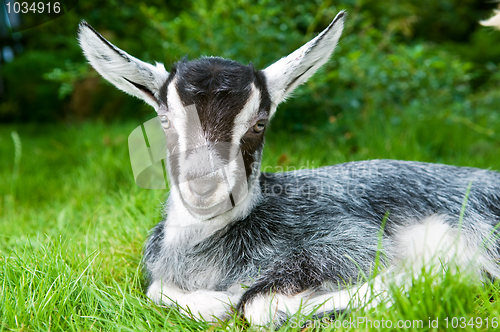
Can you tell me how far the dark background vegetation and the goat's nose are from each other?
4.55ft

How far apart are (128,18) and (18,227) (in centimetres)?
619

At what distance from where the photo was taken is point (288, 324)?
2.07m

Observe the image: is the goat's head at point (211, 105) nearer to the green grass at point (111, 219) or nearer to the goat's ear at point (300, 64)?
the goat's ear at point (300, 64)

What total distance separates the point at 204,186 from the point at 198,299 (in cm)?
66

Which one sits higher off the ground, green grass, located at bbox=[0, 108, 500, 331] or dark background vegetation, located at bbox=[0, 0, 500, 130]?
dark background vegetation, located at bbox=[0, 0, 500, 130]

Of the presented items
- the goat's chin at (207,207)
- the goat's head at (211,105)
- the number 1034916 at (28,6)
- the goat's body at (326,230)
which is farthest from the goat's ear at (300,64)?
the number 1034916 at (28,6)

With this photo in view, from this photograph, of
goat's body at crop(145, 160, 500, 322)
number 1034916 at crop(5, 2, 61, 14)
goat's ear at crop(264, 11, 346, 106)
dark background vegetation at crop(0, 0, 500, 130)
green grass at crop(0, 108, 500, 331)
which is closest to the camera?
green grass at crop(0, 108, 500, 331)

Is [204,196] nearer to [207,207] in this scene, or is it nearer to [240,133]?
[207,207]

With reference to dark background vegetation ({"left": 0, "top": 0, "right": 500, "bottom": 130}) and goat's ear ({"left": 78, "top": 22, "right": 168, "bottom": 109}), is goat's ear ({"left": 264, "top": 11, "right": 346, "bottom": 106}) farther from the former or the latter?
dark background vegetation ({"left": 0, "top": 0, "right": 500, "bottom": 130})

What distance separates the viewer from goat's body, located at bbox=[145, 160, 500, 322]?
2406 millimetres

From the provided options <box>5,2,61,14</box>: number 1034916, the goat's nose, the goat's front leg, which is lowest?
the goat's front leg

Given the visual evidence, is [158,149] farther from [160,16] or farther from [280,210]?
[160,16]

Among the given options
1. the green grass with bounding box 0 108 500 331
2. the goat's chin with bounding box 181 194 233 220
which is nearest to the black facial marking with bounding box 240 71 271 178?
the goat's chin with bounding box 181 194 233 220

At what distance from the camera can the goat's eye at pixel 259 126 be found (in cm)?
247
